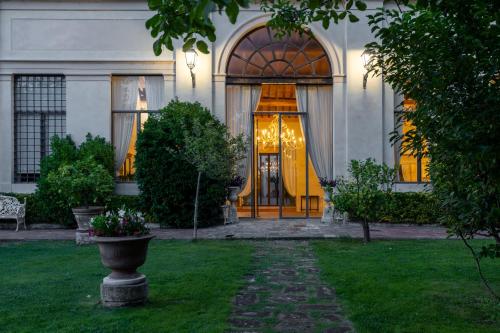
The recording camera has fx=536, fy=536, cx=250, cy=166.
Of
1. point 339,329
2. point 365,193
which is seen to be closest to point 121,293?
point 339,329

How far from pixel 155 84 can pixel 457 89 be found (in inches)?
498

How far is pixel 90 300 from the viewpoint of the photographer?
6570 mm

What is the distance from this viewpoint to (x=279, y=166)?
53.3ft

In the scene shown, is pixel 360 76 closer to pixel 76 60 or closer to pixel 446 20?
pixel 76 60

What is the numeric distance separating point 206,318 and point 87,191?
8007 millimetres

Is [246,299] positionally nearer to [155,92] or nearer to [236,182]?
[236,182]

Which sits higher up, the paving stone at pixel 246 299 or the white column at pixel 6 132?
the white column at pixel 6 132

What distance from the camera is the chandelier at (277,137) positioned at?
16.5 metres

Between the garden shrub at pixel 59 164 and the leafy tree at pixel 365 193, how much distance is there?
21.5 ft

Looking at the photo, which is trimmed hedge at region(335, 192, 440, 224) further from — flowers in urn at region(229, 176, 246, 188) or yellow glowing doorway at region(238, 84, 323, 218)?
flowers in urn at region(229, 176, 246, 188)

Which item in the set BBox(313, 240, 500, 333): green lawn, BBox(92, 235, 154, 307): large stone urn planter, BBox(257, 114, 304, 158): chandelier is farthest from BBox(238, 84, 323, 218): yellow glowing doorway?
BBox(92, 235, 154, 307): large stone urn planter

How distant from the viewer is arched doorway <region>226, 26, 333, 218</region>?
52.3 ft

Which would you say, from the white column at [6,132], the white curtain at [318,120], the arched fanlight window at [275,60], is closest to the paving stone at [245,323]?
the white curtain at [318,120]

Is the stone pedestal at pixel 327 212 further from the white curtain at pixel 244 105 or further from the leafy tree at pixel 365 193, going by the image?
the leafy tree at pixel 365 193
